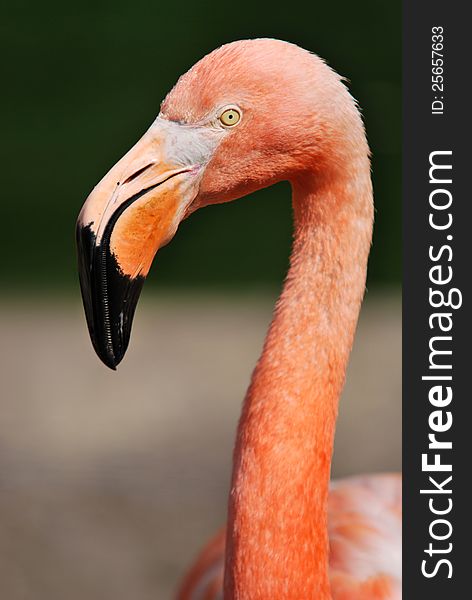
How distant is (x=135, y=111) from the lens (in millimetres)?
4973

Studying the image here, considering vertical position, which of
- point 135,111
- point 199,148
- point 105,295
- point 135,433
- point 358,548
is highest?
point 135,111

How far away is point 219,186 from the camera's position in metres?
1.65

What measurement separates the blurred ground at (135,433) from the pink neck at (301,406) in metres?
1.99

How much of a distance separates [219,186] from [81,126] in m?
3.55

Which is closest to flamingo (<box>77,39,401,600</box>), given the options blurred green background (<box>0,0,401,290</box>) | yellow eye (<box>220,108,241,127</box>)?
yellow eye (<box>220,108,241,127</box>)

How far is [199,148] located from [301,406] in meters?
0.48

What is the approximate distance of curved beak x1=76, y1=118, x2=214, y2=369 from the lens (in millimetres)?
1504

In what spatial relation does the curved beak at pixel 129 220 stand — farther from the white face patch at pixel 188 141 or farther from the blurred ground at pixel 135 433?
the blurred ground at pixel 135 433

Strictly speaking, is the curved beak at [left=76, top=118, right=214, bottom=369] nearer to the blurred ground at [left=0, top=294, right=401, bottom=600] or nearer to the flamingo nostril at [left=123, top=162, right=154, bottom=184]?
the flamingo nostril at [left=123, top=162, right=154, bottom=184]

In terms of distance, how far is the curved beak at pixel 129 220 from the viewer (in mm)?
1504

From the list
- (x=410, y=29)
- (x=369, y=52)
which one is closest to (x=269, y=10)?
(x=369, y=52)

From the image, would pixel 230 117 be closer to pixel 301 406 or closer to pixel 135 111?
pixel 301 406

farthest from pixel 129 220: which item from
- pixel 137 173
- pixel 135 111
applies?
pixel 135 111

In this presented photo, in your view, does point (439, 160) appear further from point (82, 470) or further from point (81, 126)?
point (81, 126)
